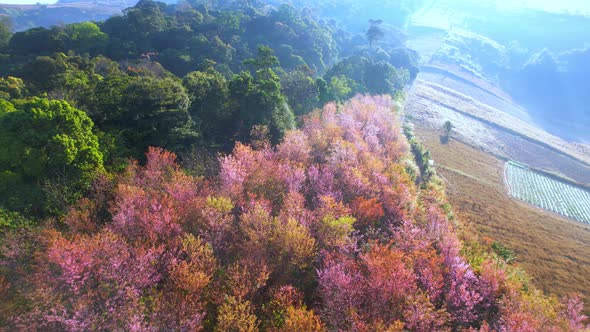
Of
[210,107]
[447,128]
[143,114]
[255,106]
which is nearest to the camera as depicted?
[143,114]

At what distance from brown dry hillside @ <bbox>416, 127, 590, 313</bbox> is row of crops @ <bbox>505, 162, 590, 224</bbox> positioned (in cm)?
242

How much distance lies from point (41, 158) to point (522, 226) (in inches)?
2050

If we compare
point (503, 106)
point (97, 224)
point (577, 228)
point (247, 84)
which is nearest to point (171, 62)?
point (247, 84)

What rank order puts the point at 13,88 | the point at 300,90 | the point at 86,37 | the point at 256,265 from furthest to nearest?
the point at 86,37, the point at 300,90, the point at 13,88, the point at 256,265

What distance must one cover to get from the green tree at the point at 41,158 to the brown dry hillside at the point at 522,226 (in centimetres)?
4057

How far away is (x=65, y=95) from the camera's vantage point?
28.3 meters

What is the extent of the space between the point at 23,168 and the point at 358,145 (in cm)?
2905

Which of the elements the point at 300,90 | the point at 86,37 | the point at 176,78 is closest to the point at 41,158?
the point at 176,78

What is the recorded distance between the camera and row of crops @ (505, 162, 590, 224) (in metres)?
49.3

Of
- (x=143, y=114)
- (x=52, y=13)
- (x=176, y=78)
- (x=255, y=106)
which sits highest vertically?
(x=176, y=78)

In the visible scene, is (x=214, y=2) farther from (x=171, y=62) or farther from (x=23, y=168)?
(x=23, y=168)

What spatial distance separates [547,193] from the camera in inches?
2132

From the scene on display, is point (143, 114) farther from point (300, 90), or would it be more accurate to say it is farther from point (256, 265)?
point (300, 90)

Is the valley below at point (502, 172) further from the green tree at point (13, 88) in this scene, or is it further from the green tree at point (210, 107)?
the green tree at point (13, 88)
